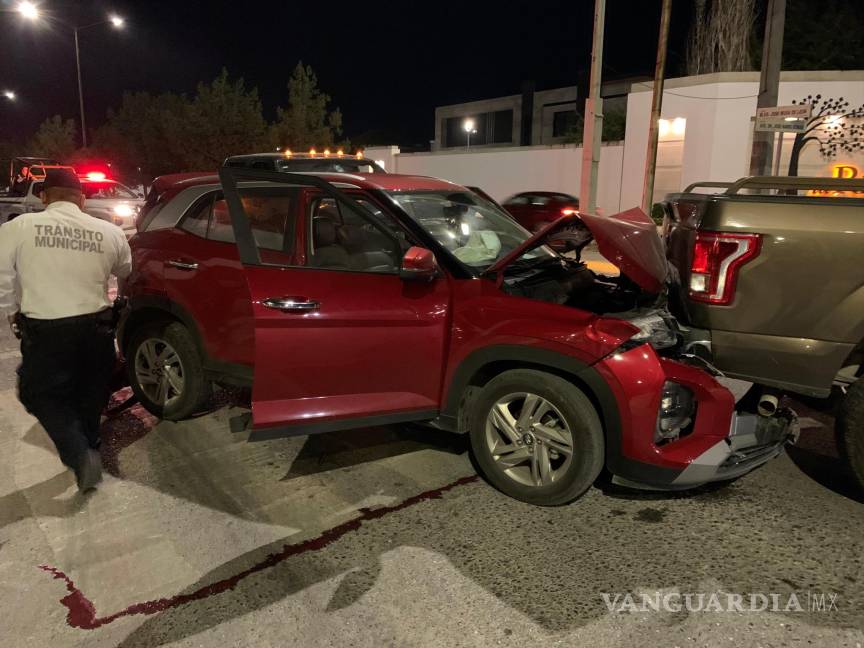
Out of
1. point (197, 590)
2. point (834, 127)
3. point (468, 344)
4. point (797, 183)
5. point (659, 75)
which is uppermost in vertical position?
point (659, 75)

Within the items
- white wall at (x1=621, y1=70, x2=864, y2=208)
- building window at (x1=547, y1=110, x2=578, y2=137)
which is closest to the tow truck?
white wall at (x1=621, y1=70, x2=864, y2=208)

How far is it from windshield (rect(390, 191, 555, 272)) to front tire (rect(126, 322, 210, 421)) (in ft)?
5.87

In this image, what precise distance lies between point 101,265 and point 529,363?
245 centimetres

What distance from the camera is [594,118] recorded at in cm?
1648

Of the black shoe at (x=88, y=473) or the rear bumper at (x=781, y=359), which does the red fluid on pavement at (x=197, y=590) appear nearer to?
the black shoe at (x=88, y=473)

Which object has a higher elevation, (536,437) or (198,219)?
(198,219)

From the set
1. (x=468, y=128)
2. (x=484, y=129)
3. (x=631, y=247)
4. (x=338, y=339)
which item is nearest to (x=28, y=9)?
(x=338, y=339)

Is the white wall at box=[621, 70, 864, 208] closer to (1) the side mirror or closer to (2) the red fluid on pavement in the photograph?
(1) the side mirror

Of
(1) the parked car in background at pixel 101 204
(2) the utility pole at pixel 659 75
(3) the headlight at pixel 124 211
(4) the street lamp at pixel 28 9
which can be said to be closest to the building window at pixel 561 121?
(2) the utility pole at pixel 659 75

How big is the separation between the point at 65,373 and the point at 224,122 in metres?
30.8

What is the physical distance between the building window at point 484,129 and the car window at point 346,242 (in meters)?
45.2

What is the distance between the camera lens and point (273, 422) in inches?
139

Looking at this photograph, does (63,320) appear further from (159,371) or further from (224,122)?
(224,122)

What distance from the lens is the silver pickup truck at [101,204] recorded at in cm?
1458
